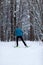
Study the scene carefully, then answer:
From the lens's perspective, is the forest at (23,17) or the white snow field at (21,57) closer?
the white snow field at (21,57)

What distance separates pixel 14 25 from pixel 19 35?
4.63 metres

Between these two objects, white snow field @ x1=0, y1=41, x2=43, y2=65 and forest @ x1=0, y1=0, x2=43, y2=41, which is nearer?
white snow field @ x1=0, y1=41, x2=43, y2=65

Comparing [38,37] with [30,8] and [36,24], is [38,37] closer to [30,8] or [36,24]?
[36,24]

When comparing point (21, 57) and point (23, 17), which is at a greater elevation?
point (23, 17)

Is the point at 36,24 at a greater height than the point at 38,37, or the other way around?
the point at 36,24

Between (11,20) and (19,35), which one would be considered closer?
(19,35)

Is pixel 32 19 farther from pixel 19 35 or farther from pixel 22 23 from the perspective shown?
pixel 19 35

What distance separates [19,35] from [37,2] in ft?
15.6

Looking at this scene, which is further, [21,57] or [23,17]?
[23,17]

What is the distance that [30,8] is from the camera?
12219mm

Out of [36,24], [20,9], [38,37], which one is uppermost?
[20,9]

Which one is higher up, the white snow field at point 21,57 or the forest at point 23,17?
the forest at point 23,17

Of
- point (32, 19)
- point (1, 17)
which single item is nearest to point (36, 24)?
point (32, 19)

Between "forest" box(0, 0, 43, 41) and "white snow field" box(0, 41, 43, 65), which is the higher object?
"forest" box(0, 0, 43, 41)
